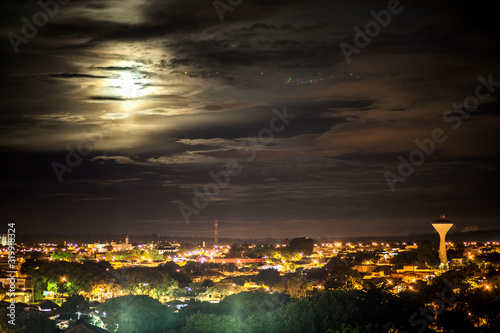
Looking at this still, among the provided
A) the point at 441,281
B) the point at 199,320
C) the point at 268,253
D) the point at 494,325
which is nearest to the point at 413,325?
the point at 494,325

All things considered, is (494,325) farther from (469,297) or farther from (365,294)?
(365,294)

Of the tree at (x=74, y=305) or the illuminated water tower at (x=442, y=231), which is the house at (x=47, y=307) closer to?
the tree at (x=74, y=305)

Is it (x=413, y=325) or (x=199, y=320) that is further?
(x=199, y=320)

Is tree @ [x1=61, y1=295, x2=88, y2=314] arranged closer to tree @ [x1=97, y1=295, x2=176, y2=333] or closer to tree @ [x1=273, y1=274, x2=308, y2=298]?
tree @ [x1=97, y1=295, x2=176, y2=333]

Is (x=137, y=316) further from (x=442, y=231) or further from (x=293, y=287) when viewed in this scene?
(x=442, y=231)

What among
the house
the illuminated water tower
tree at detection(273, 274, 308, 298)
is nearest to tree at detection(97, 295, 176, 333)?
the house

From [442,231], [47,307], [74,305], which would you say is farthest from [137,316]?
[442,231]

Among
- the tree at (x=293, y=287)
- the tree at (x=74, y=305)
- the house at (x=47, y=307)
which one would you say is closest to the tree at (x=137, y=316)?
the tree at (x=74, y=305)

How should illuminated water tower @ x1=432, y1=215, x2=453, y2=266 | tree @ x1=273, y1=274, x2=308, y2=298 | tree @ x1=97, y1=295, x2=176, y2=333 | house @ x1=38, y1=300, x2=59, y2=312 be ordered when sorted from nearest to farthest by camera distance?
tree @ x1=97, y1=295, x2=176, y2=333, house @ x1=38, y1=300, x2=59, y2=312, tree @ x1=273, y1=274, x2=308, y2=298, illuminated water tower @ x1=432, y1=215, x2=453, y2=266

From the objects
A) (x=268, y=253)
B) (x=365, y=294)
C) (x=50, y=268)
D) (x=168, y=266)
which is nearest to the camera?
(x=365, y=294)
